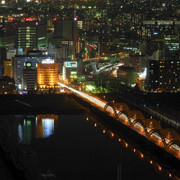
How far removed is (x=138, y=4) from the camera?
77.5ft

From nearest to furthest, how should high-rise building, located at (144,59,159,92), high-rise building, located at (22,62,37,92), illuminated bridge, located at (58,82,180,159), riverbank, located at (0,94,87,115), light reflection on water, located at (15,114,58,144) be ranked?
illuminated bridge, located at (58,82,180,159), light reflection on water, located at (15,114,58,144), riverbank, located at (0,94,87,115), high-rise building, located at (144,59,159,92), high-rise building, located at (22,62,37,92)

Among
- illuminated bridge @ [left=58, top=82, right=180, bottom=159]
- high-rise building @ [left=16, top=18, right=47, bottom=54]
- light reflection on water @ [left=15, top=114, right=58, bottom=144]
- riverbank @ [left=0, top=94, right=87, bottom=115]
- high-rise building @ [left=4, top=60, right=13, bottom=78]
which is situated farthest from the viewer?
high-rise building @ [left=16, top=18, right=47, bottom=54]

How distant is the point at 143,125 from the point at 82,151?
3.93ft

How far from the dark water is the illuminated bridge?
0.29 m

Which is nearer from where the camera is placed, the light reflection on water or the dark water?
the dark water

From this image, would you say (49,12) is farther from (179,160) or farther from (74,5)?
(179,160)

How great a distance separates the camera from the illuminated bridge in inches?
348

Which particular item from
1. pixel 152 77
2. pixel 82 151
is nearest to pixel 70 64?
pixel 152 77

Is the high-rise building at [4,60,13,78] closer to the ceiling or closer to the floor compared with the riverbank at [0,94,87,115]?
closer to the ceiling

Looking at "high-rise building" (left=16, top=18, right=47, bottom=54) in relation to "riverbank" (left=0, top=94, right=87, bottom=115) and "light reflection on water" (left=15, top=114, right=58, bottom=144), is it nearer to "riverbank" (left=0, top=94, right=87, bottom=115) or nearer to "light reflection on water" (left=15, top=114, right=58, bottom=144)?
"riverbank" (left=0, top=94, right=87, bottom=115)

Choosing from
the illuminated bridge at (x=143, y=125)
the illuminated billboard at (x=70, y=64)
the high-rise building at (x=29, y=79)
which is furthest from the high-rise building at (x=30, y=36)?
the illuminated bridge at (x=143, y=125)

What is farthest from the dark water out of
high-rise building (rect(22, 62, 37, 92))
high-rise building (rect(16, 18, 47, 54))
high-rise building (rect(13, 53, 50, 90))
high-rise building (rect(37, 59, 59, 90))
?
high-rise building (rect(16, 18, 47, 54))

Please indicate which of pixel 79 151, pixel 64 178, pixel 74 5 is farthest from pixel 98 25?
pixel 64 178

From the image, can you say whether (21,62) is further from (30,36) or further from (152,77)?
(152,77)
